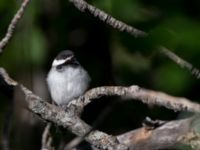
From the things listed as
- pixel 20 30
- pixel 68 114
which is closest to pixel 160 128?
pixel 68 114

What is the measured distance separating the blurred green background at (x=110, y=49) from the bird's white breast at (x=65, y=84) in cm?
51

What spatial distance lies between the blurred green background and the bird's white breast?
0.51 metres

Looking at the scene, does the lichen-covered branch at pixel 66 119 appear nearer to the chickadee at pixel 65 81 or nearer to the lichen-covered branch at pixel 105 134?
the lichen-covered branch at pixel 105 134

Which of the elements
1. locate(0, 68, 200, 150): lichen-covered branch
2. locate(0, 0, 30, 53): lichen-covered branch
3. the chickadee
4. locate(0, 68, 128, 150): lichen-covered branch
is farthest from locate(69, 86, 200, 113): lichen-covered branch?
the chickadee

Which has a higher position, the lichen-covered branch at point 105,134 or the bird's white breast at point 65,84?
the lichen-covered branch at point 105,134

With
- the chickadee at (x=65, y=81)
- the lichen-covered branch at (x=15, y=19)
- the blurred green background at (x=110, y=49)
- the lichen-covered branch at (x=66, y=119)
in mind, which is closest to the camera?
the blurred green background at (x=110, y=49)

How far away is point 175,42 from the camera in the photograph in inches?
48.4

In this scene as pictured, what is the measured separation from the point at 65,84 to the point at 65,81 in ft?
0.08

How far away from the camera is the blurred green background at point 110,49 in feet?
4.08

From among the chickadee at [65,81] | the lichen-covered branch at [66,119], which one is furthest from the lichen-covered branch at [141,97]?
the chickadee at [65,81]

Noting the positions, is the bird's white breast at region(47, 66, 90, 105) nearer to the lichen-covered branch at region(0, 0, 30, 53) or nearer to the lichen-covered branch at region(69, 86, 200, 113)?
the lichen-covered branch at region(69, 86, 200, 113)

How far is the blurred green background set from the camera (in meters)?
1.24

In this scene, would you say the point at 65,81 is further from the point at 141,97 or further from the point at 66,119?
the point at 141,97

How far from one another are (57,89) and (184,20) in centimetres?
357
